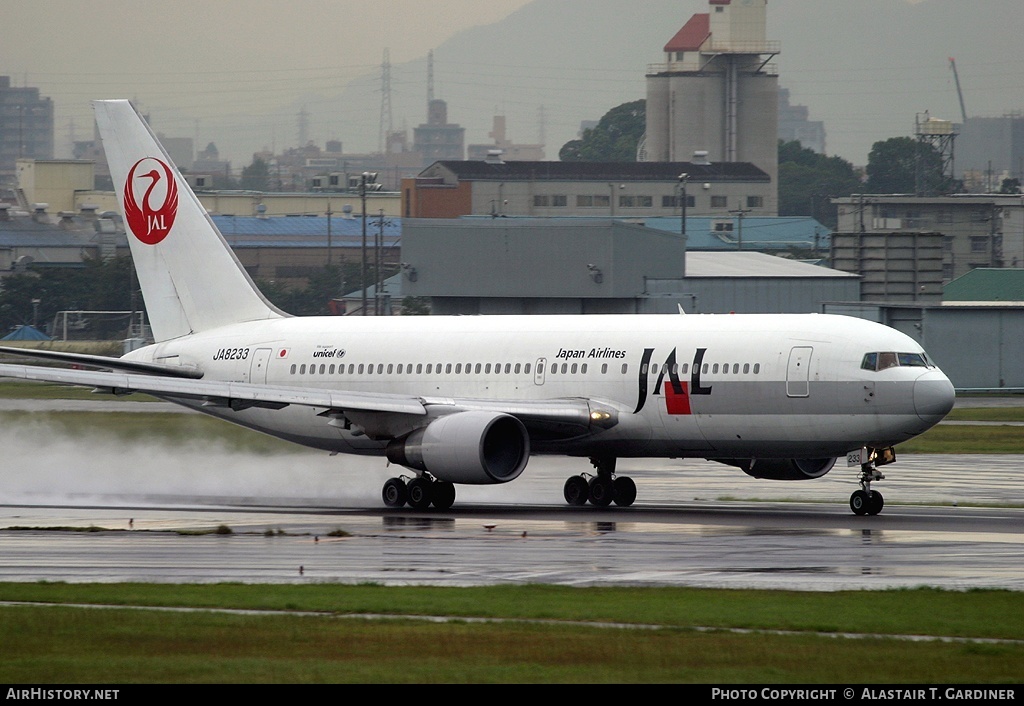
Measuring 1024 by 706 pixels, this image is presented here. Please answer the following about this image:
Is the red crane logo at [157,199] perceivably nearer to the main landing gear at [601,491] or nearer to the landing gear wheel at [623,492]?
the main landing gear at [601,491]

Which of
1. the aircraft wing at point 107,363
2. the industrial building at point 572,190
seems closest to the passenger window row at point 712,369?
the aircraft wing at point 107,363

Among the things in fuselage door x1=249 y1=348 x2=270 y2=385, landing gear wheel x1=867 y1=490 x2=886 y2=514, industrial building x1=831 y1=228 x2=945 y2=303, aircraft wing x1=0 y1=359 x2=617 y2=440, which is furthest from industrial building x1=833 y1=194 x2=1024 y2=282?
landing gear wheel x1=867 y1=490 x2=886 y2=514

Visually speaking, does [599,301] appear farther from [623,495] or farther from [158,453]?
[623,495]

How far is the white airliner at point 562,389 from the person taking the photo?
33594mm

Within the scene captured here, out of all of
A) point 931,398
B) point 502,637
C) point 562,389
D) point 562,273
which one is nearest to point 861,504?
point 931,398

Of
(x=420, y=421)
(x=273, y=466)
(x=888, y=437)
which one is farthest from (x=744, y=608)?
(x=273, y=466)

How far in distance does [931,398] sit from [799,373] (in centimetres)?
279

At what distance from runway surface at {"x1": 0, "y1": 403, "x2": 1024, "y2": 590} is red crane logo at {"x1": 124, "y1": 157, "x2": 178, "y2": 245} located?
6.64 m

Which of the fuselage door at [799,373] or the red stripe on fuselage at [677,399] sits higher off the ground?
the fuselage door at [799,373]

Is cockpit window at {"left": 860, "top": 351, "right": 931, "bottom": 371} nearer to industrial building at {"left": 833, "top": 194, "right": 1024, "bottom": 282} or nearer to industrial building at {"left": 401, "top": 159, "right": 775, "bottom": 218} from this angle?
industrial building at {"left": 833, "top": 194, "right": 1024, "bottom": 282}

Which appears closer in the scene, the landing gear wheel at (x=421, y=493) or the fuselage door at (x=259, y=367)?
the landing gear wheel at (x=421, y=493)

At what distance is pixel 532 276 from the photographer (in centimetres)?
8200

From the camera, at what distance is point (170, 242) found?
143ft

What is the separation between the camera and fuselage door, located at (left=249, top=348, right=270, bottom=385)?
41938 mm
